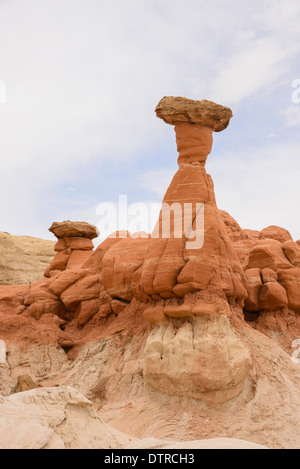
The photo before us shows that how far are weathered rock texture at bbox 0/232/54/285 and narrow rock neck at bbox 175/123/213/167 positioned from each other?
22846 mm

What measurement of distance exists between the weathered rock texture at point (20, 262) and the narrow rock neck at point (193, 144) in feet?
75.0

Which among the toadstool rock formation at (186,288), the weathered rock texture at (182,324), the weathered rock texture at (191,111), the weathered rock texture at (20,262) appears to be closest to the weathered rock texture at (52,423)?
the weathered rock texture at (182,324)

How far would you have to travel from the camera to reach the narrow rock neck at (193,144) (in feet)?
51.6

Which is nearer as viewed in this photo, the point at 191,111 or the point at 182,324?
the point at 182,324

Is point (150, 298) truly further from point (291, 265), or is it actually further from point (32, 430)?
point (32, 430)

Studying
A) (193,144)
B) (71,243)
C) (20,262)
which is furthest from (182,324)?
(20,262)

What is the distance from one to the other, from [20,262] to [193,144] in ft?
82.4

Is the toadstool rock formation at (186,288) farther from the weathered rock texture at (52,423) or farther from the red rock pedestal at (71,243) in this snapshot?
the weathered rock texture at (52,423)

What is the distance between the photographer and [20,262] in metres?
37.7

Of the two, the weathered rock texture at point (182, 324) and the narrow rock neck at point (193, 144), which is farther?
the narrow rock neck at point (193, 144)

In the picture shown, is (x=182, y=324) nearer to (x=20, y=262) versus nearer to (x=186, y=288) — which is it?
(x=186, y=288)

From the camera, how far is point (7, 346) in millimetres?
17578

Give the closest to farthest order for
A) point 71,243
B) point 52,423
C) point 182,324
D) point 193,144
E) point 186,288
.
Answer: point 52,423 < point 182,324 < point 186,288 < point 193,144 < point 71,243
